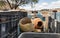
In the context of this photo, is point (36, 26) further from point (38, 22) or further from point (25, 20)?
point (25, 20)

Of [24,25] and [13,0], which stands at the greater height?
[13,0]

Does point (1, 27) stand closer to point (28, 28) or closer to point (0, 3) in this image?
point (28, 28)

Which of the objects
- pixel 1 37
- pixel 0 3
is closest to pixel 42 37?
pixel 1 37

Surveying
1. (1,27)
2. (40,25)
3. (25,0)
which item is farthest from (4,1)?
(1,27)

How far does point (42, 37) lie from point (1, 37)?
30.1 inches

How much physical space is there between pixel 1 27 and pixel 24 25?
1351 mm

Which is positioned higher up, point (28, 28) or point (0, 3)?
point (0, 3)

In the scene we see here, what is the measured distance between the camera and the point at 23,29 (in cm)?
323

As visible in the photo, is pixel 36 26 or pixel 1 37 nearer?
pixel 1 37

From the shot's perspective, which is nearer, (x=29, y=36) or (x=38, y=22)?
(x=29, y=36)

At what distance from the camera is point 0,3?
13.6 meters

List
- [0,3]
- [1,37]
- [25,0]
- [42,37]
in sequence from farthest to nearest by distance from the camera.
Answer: [25,0]
[0,3]
[1,37]
[42,37]

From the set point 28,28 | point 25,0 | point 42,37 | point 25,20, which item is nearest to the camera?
point 42,37

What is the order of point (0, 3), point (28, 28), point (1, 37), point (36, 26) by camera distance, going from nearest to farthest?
point (1, 37) < point (28, 28) < point (36, 26) < point (0, 3)
